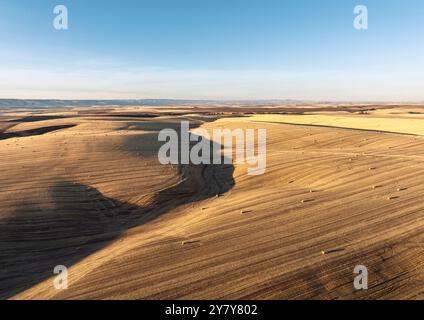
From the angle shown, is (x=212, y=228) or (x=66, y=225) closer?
(x=212, y=228)

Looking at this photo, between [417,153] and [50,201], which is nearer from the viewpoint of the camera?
[50,201]

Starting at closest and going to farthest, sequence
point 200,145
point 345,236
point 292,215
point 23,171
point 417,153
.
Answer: point 345,236 < point 292,215 < point 23,171 < point 417,153 < point 200,145

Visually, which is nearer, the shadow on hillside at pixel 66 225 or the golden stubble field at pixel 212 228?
the golden stubble field at pixel 212 228

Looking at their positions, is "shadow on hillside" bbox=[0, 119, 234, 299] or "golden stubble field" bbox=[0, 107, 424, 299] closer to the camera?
"golden stubble field" bbox=[0, 107, 424, 299]

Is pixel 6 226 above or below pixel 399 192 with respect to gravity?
below

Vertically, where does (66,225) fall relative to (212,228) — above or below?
below
